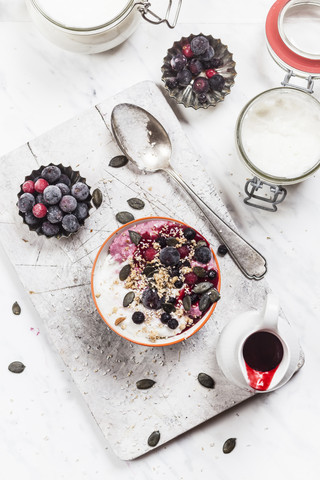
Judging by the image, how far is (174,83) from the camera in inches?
51.7

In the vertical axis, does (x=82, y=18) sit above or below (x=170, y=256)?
above

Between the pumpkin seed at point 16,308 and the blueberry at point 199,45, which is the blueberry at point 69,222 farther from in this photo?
the blueberry at point 199,45

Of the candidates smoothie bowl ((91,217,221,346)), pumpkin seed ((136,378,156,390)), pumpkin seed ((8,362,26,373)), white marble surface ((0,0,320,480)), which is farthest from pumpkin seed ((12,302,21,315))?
pumpkin seed ((136,378,156,390))

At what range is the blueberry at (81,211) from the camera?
124cm

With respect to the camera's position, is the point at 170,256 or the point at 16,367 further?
the point at 16,367

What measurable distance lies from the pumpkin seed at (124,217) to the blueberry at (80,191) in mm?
100

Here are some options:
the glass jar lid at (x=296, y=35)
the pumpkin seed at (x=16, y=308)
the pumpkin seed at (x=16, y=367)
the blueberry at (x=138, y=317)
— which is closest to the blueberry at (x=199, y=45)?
the glass jar lid at (x=296, y=35)

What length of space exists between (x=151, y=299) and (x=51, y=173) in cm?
34

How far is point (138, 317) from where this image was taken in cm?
123

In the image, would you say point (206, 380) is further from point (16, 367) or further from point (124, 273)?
point (16, 367)

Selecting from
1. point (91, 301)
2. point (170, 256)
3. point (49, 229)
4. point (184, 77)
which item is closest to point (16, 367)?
point (91, 301)

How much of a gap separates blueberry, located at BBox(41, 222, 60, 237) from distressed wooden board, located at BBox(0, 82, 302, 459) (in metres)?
0.07

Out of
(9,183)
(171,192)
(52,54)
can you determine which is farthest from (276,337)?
(52,54)

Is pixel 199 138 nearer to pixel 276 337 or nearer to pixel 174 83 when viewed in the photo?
pixel 174 83
